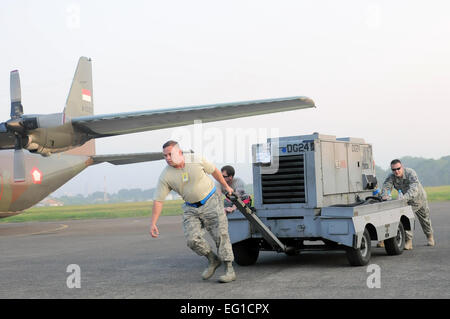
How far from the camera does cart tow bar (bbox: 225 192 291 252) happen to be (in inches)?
346

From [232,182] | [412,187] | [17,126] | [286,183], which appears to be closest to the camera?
[286,183]

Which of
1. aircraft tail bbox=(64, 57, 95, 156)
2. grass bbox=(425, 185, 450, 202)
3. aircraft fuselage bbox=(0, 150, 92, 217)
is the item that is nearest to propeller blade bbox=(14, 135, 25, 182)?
aircraft tail bbox=(64, 57, 95, 156)

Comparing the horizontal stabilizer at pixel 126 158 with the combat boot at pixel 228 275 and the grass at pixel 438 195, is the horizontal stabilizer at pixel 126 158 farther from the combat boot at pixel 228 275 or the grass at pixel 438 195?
the grass at pixel 438 195

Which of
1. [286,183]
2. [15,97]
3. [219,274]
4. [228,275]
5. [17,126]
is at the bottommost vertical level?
[219,274]

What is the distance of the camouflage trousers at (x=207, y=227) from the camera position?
314 inches

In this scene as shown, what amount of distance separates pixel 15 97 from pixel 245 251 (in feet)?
39.2

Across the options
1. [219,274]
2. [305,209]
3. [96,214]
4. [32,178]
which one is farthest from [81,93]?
[96,214]

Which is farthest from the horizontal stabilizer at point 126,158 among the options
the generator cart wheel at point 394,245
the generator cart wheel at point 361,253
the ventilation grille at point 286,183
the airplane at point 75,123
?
the generator cart wheel at point 361,253

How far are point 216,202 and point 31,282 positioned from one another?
134 inches

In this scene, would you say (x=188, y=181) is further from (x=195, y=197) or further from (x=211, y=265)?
(x=211, y=265)

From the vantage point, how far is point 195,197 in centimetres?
796

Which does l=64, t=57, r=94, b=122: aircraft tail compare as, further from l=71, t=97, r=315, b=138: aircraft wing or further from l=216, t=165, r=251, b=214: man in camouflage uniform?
l=216, t=165, r=251, b=214: man in camouflage uniform

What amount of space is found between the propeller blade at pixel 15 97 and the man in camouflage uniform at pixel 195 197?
38.2 feet
